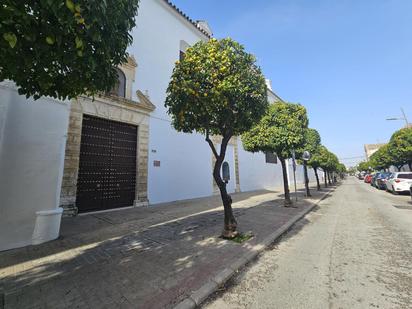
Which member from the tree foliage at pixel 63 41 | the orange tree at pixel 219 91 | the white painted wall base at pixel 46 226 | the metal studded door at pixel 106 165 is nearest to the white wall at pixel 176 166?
the metal studded door at pixel 106 165

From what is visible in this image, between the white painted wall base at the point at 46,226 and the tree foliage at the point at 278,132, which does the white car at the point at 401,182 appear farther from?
the white painted wall base at the point at 46,226

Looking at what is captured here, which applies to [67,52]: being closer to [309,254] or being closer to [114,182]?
[309,254]

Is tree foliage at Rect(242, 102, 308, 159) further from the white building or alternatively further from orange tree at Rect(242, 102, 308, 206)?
the white building

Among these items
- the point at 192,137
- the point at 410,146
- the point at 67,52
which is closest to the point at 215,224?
the point at 67,52

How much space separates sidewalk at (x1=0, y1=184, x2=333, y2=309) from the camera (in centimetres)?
278

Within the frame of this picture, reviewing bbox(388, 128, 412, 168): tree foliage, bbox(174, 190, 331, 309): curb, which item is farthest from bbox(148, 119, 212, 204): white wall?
bbox(388, 128, 412, 168): tree foliage

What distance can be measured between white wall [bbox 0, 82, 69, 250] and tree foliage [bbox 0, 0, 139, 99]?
2.18m

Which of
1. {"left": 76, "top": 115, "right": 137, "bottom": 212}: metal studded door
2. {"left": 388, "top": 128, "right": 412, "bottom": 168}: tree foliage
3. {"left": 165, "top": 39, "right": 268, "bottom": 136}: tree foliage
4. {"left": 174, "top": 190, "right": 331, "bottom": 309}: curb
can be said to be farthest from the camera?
{"left": 388, "top": 128, "right": 412, "bottom": 168}: tree foliage

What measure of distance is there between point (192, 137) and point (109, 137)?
213 inches

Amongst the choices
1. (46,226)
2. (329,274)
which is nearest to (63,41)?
(46,226)

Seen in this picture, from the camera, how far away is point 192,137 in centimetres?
1330

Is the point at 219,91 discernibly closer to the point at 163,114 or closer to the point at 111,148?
the point at 111,148

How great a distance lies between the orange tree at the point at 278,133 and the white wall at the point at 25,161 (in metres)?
7.18

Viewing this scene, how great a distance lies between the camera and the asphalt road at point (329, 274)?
110 inches
